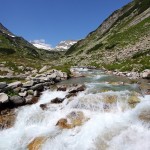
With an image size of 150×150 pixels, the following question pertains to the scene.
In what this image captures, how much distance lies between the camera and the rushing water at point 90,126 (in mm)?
18281

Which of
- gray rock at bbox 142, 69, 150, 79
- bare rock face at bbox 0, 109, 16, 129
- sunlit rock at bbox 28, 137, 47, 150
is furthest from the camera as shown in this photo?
gray rock at bbox 142, 69, 150, 79

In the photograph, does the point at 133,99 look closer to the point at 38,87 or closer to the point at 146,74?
the point at 38,87

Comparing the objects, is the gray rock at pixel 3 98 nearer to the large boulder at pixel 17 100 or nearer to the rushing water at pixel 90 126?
the large boulder at pixel 17 100

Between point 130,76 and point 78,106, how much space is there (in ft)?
59.3

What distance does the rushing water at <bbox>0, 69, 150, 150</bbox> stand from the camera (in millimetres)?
18281

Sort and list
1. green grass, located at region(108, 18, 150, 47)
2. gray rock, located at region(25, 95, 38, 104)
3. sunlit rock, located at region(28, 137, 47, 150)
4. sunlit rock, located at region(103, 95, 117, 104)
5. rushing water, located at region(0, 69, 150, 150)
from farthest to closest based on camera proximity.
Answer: green grass, located at region(108, 18, 150, 47) → gray rock, located at region(25, 95, 38, 104) → sunlit rock, located at region(103, 95, 117, 104) → sunlit rock, located at region(28, 137, 47, 150) → rushing water, located at region(0, 69, 150, 150)

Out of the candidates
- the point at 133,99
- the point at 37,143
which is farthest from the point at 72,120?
the point at 133,99

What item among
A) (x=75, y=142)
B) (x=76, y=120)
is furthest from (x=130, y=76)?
(x=75, y=142)

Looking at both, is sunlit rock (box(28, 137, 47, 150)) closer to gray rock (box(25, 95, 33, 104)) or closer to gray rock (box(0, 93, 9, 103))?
gray rock (box(0, 93, 9, 103))

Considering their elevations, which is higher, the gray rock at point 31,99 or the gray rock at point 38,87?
the gray rock at point 38,87

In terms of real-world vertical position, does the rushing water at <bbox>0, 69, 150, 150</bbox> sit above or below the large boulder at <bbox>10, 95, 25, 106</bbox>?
below

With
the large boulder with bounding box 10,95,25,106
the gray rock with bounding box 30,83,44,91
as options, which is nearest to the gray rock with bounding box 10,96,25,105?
the large boulder with bounding box 10,95,25,106

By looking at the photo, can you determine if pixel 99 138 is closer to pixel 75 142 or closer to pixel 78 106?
pixel 75 142

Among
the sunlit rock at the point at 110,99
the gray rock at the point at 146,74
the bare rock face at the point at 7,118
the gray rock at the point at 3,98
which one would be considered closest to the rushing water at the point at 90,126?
the sunlit rock at the point at 110,99
